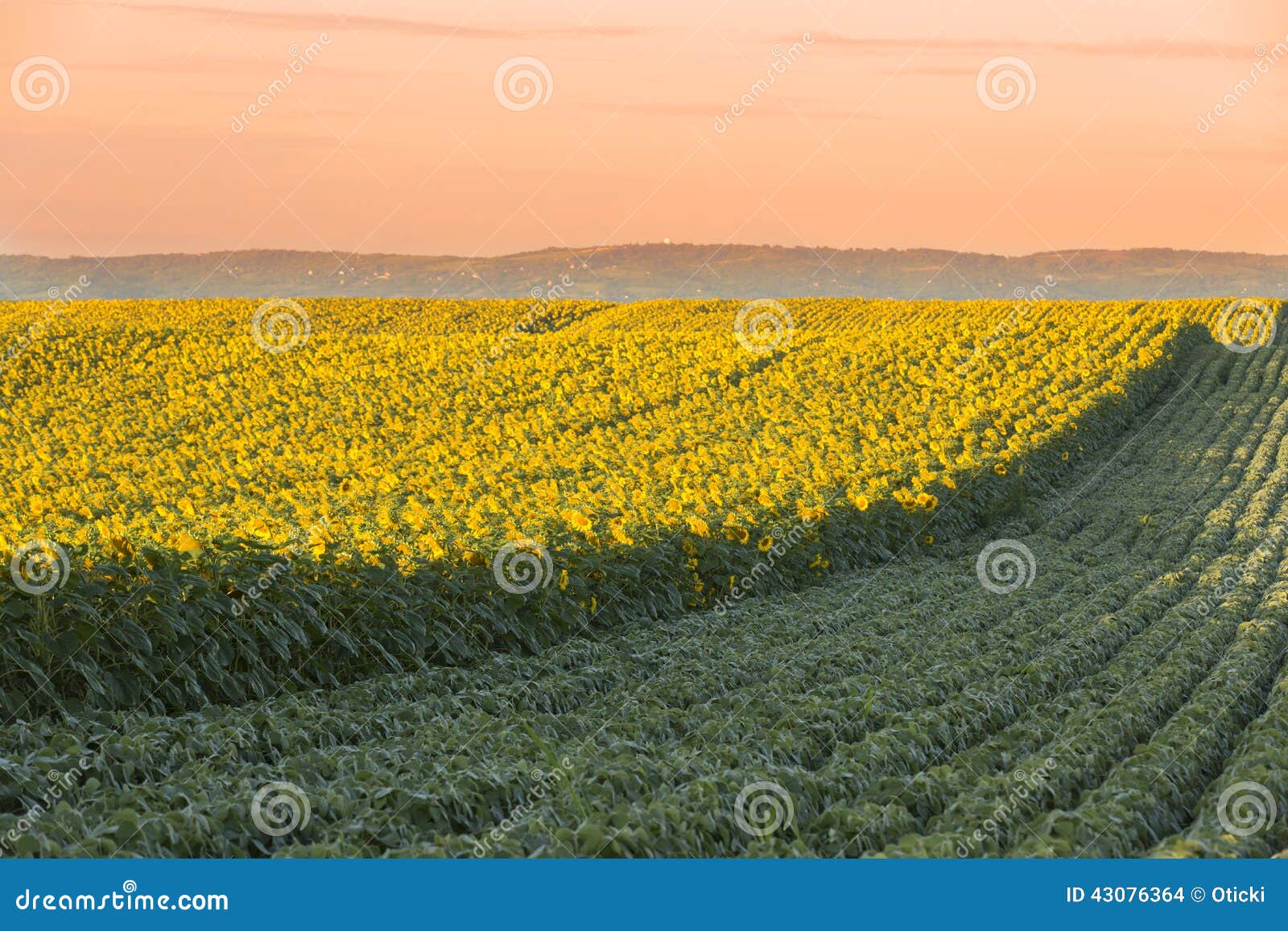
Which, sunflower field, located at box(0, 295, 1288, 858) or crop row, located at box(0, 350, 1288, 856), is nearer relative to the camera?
crop row, located at box(0, 350, 1288, 856)

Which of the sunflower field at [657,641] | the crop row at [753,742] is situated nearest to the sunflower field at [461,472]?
the sunflower field at [657,641]

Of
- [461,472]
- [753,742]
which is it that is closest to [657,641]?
[753,742]

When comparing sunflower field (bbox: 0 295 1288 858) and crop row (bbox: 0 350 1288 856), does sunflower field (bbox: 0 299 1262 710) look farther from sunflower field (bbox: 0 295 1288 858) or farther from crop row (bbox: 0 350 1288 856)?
crop row (bbox: 0 350 1288 856)

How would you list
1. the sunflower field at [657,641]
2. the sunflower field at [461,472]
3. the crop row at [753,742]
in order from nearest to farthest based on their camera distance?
the crop row at [753,742] < the sunflower field at [657,641] < the sunflower field at [461,472]

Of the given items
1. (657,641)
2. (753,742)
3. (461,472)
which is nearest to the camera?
(753,742)

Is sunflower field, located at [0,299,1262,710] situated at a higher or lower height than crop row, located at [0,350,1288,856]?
higher

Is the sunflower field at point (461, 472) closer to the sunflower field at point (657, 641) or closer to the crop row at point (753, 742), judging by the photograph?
the sunflower field at point (657, 641)

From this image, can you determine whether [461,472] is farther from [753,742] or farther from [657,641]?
[753,742]

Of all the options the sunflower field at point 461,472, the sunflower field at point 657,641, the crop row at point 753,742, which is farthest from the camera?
the sunflower field at point 461,472

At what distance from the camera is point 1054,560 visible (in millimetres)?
16938

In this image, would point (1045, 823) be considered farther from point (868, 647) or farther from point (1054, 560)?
point (1054, 560)

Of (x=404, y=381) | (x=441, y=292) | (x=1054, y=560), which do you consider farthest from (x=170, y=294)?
(x=1054, y=560)

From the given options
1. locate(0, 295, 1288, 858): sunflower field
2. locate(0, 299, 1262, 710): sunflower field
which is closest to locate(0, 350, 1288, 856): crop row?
locate(0, 295, 1288, 858): sunflower field

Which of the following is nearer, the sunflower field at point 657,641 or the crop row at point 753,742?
the crop row at point 753,742
